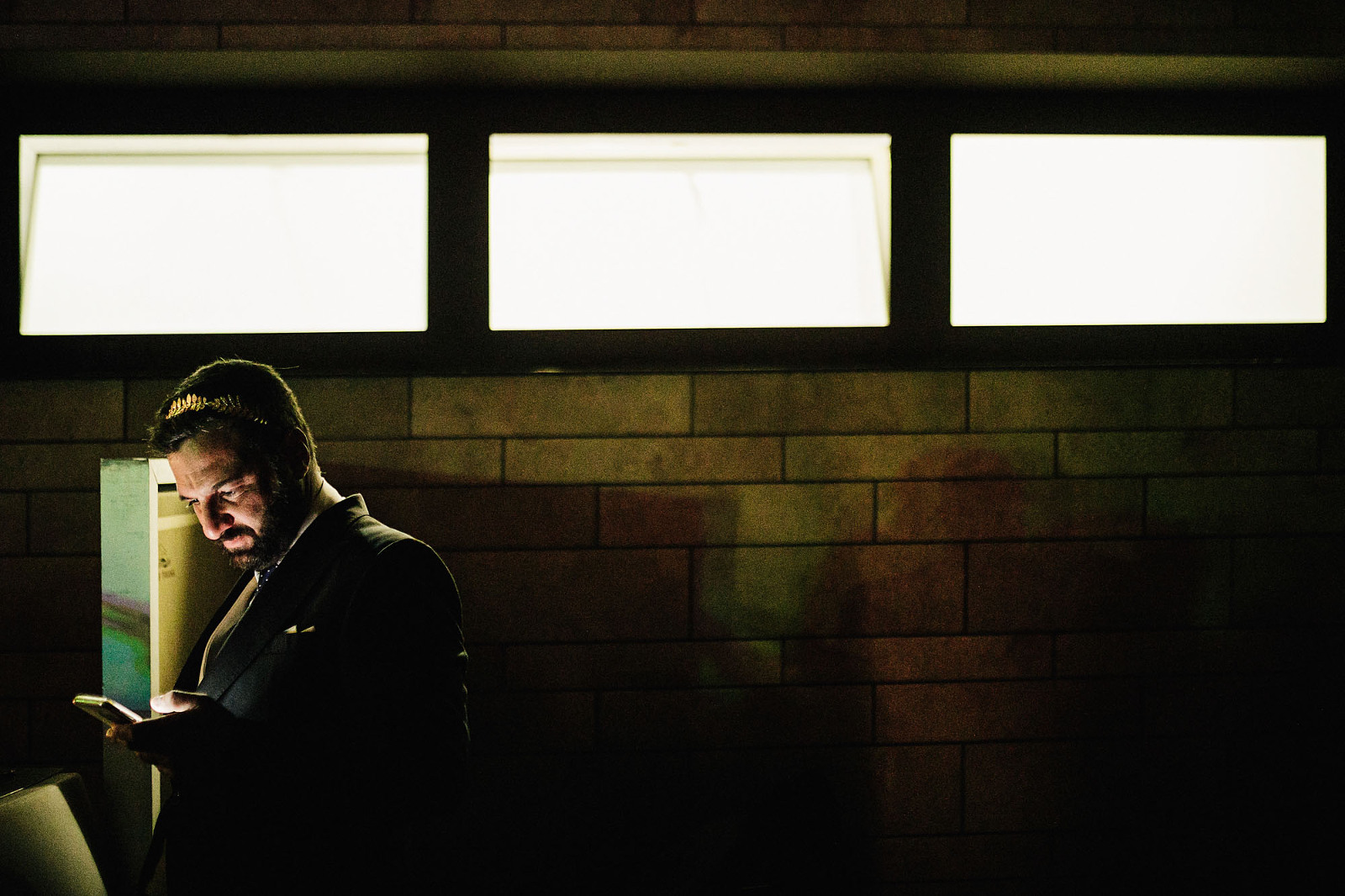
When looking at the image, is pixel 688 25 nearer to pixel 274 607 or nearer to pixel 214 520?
pixel 214 520

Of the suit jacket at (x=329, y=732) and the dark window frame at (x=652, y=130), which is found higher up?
the dark window frame at (x=652, y=130)

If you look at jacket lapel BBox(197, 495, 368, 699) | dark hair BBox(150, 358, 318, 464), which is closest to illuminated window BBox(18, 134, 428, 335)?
dark hair BBox(150, 358, 318, 464)

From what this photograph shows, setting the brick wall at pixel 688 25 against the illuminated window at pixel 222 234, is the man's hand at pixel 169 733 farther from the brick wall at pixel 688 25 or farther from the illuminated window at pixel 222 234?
the brick wall at pixel 688 25

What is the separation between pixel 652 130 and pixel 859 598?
6.65ft

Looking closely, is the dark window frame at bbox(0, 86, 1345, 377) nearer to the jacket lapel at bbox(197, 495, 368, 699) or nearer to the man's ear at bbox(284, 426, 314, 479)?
the man's ear at bbox(284, 426, 314, 479)

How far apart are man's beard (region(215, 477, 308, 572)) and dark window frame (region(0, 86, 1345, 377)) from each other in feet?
3.71

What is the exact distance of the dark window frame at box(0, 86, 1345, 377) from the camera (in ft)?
9.75

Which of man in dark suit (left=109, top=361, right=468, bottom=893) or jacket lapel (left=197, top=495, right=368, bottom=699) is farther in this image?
jacket lapel (left=197, top=495, right=368, bottom=699)

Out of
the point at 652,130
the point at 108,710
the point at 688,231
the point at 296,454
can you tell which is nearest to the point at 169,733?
the point at 108,710

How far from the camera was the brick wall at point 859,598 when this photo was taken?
9.52 feet

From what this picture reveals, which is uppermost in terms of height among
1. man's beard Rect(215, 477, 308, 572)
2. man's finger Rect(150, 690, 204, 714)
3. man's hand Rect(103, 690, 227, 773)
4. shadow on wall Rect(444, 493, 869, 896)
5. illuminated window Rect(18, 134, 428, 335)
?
illuminated window Rect(18, 134, 428, 335)

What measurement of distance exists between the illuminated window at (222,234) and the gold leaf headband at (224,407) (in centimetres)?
124

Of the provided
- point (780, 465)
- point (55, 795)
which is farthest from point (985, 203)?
point (55, 795)

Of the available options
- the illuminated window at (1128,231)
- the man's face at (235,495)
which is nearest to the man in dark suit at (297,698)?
the man's face at (235,495)
